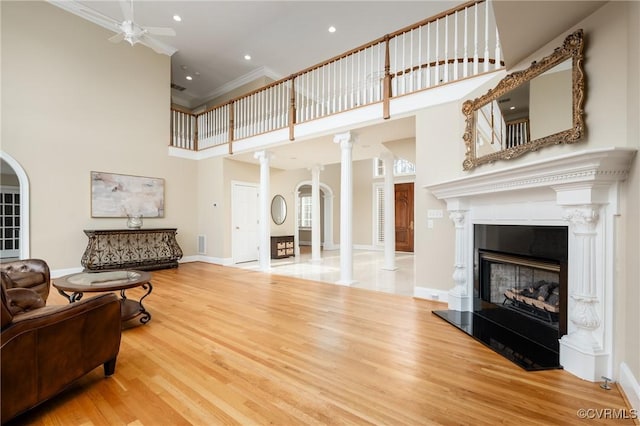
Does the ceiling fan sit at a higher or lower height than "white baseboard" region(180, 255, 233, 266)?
higher

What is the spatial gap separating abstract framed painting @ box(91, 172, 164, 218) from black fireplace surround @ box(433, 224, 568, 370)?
682cm

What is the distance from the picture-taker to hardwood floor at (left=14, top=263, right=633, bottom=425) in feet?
5.49

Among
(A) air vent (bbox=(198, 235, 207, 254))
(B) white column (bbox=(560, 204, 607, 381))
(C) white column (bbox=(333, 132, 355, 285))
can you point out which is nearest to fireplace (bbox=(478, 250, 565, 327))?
(B) white column (bbox=(560, 204, 607, 381))

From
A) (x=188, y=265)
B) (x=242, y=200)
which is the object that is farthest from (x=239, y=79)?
(x=188, y=265)

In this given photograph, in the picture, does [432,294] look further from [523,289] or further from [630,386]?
[630,386]

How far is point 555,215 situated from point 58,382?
375 centimetres

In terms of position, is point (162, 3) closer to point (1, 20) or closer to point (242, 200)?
point (1, 20)

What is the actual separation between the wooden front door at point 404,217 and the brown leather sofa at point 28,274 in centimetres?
940

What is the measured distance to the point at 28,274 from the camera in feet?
10.8

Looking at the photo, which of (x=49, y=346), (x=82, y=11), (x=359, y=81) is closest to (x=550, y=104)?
(x=359, y=81)

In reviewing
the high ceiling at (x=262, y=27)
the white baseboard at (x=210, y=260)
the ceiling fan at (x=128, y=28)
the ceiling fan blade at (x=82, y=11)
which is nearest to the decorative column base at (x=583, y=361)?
the ceiling fan at (x=128, y=28)

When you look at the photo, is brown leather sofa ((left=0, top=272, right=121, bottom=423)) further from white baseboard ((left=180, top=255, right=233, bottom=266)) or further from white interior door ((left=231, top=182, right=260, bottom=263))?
white interior door ((left=231, top=182, right=260, bottom=263))

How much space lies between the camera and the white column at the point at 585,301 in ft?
6.59

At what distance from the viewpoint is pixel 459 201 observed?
340 centimetres
